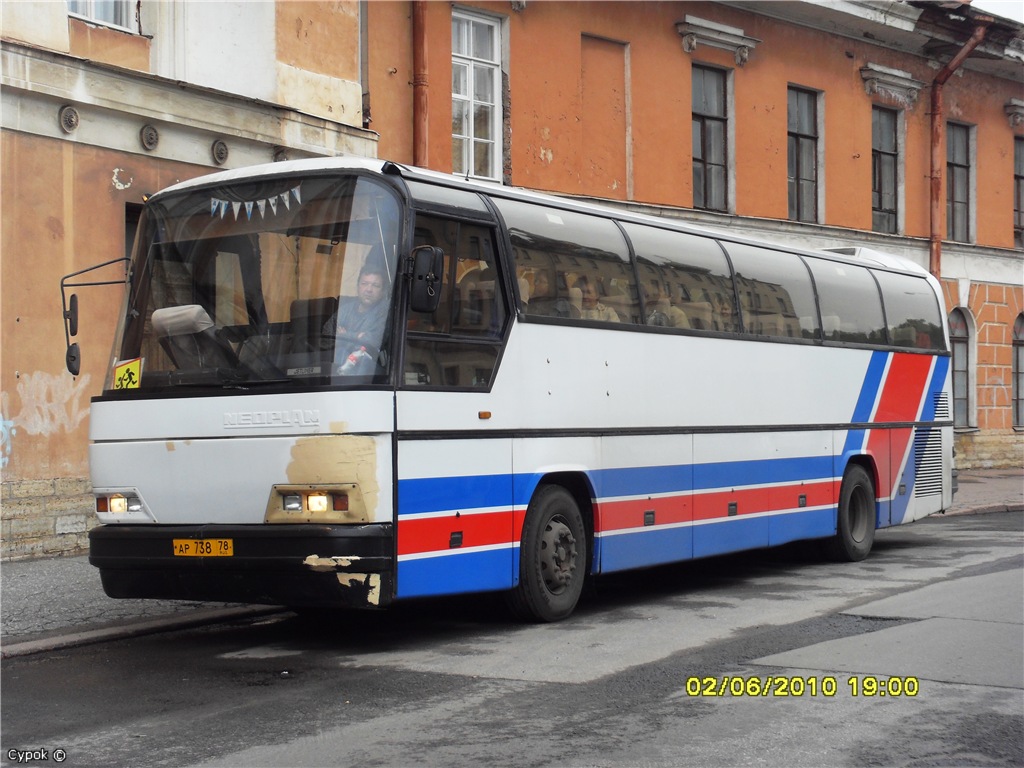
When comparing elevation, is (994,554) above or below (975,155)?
below

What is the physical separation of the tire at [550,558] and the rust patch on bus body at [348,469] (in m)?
1.72

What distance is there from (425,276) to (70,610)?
4112mm

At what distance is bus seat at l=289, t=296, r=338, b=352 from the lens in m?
8.54

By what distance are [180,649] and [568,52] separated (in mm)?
14343

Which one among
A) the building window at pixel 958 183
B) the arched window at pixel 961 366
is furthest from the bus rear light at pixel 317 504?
the building window at pixel 958 183

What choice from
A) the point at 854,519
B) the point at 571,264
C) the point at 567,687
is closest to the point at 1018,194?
the point at 854,519

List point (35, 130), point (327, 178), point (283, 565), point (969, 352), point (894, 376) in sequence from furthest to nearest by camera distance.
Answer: point (969, 352) < point (894, 376) < point (35, 130) < point (327, 178) < point (283, 565)

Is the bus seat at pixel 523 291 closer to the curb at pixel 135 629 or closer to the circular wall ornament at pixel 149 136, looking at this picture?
the curb at pixel 135 629

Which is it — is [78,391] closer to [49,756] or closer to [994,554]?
[49,756]

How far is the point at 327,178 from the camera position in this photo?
351 inches

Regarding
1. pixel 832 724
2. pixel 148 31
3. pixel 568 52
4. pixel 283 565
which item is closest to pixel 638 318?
pixel 283 565

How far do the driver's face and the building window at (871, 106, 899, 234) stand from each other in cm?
2103

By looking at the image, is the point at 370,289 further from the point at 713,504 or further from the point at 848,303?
the point at 848,303

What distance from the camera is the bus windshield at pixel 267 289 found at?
337 inches
